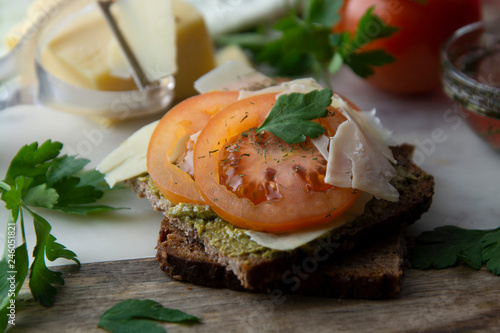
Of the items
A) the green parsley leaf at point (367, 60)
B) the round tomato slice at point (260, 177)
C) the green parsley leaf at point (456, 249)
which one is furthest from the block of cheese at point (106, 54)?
the green parsley leaf at point (456, 249)

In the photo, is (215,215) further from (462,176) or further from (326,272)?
(462,176)

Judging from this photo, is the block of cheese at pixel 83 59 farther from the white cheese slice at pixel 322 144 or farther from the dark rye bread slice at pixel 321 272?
the white cheese slice at pixel 322 144

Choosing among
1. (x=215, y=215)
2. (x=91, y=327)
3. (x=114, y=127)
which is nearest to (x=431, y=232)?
(x=215, y=215)

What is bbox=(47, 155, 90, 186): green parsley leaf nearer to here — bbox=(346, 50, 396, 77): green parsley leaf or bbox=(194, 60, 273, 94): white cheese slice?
bbox=(194, 60, 273, 94): white cheese slice

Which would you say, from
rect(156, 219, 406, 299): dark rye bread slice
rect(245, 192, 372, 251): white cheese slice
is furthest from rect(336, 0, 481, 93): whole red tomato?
rect(245, 192, 372, 251): white cheese slice

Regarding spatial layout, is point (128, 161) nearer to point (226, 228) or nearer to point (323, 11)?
point (226, 228)

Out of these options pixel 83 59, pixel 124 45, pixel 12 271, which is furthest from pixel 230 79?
pixel 12 271

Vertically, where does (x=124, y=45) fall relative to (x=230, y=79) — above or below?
above

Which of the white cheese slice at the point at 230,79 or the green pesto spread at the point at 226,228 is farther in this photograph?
the white cheese slice at the point at 230,79
